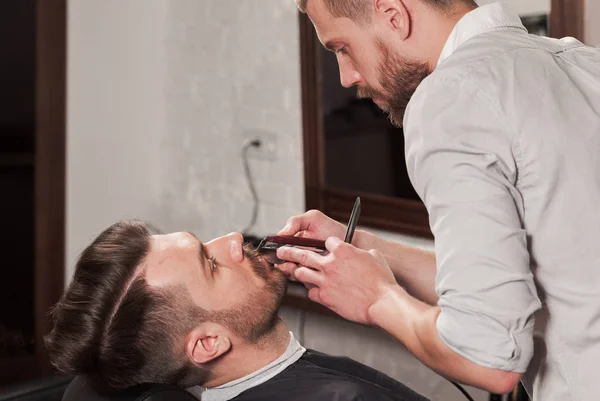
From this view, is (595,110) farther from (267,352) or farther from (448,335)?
(267,352)

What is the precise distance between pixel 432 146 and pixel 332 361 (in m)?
0.92

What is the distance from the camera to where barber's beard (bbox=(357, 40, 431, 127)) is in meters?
1.41

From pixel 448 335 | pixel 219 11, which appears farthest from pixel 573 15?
pixel 219 11

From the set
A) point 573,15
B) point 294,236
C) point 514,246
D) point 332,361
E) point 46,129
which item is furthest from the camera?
point 46,129

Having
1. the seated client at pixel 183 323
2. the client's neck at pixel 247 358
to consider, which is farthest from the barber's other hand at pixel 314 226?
the client's neck at pixel 247 358

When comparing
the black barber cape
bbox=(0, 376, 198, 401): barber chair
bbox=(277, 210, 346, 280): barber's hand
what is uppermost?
bbox=(277, 210, 346, 280): barber's hand

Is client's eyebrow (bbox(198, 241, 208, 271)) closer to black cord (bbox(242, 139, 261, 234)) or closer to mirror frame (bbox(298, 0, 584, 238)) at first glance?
mirror frame (bbox(298, 0, 584, 238))

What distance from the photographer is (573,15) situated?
236cm

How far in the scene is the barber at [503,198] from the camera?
116cm

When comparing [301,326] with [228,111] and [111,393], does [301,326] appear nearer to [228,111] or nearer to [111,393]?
[228,111]

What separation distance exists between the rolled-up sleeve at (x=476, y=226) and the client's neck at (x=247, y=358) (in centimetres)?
68

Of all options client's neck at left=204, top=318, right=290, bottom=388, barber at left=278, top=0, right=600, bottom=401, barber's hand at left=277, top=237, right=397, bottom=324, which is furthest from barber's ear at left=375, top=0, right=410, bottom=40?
client's neck at left=204, top=318, right=290, bottom=388

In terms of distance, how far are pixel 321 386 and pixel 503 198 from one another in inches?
30.8

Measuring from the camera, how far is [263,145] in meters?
3.59
